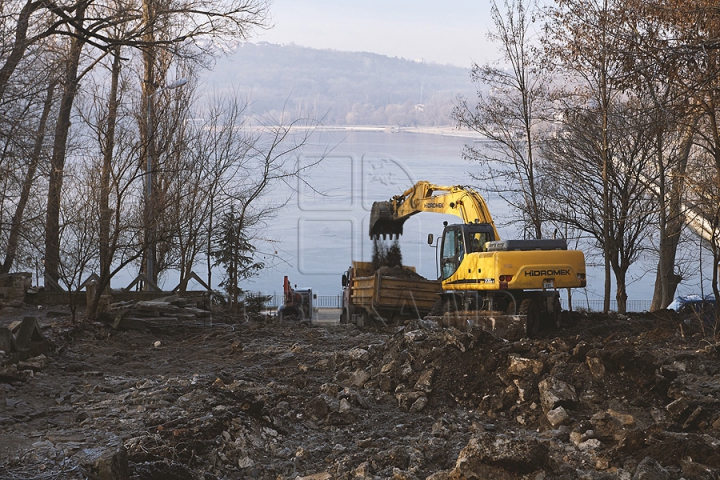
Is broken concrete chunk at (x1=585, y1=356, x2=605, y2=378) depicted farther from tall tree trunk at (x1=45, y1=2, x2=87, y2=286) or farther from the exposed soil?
tall tree trunk at (x1=45, y1=2, x2=87, y2=286)

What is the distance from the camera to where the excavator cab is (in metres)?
16.1

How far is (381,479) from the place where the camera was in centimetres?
673

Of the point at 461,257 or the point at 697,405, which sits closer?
the point at 697,405

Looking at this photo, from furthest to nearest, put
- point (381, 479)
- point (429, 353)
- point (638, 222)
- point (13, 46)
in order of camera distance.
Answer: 1. point (638, 222)
2. point (13, 46)
3. point (429, 353)
4. point (381, 479)

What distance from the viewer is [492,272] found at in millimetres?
14789

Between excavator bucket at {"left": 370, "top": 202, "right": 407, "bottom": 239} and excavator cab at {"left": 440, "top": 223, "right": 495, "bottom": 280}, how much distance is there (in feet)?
11.1

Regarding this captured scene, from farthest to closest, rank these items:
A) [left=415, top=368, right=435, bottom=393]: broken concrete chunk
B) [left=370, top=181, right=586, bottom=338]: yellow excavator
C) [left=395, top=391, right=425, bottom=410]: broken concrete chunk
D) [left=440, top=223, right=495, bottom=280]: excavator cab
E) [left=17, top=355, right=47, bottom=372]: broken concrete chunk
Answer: [left=440, top=223, right=495, bottom=280]: excavator cab < [left=370, top=181, right=586, bottom=338]: yellow excavator < [left=17, top=355, right=47, bottom=372]: broken concrete chunk < [left=415, top=368, right=435, bottom=393]: broken concrete chunk < [left=395, top=391, right=425, bottom=410]: broken concrete chunk

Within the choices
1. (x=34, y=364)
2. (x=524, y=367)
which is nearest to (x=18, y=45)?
(x=34, y=364)

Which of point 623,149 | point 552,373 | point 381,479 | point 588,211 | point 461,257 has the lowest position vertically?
point 381,479

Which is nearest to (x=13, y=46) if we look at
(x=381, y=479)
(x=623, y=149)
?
(x=381, y=479)

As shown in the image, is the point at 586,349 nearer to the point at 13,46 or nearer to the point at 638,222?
the point at 13,46

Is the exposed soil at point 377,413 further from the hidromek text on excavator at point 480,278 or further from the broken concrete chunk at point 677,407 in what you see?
the hidromek text on excavator at point 480,278

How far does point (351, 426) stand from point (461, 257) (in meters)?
8.30

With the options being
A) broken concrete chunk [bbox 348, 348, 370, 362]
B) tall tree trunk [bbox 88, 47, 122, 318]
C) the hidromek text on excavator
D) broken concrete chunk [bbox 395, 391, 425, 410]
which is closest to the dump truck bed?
the hidromek text on excavator
